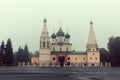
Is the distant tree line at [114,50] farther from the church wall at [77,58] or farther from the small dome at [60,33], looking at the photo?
the small dome at [60,33]

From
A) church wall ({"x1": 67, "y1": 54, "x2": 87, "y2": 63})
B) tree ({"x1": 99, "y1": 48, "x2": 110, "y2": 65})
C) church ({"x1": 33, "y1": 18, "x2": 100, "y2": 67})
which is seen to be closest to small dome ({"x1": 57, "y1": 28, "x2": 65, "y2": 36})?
church ({"x1": 33, "y1": 18, "x2": 100, "y2": 67})

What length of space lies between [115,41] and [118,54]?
21.4ft

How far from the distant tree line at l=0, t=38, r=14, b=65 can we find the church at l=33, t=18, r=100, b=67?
58.4ft

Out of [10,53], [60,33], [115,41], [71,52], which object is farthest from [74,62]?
[10,53]

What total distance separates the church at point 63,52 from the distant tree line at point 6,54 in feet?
58.4

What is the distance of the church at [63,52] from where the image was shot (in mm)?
124625

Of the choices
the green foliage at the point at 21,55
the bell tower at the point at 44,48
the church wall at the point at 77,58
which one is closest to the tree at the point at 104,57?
the church wall at the point at 77,58

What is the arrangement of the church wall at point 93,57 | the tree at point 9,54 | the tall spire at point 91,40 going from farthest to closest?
the tall spire at point 91,40 → the church wall at point 93,57 → the tree at point 9,54

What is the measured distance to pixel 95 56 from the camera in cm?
12394

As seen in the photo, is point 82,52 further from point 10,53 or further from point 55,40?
point 10,53

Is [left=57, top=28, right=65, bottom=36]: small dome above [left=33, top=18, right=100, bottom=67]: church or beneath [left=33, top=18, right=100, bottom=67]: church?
above

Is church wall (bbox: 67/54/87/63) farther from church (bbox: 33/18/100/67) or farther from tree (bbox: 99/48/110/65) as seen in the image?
tree (bbox: 99/48/110/65)

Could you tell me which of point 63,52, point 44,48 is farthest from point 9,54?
point 63,52

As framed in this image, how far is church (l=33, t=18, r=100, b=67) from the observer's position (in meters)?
125
